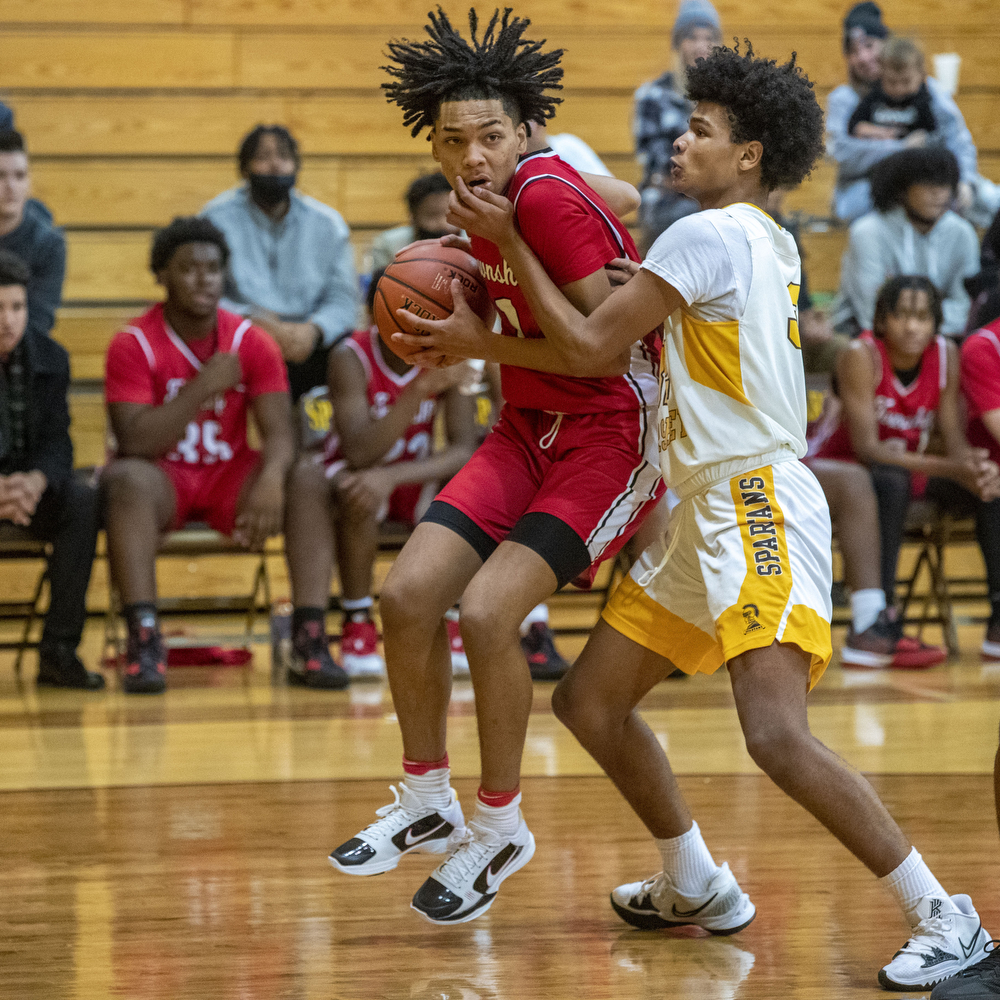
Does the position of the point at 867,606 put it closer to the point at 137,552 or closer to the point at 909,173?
the point at 909,173

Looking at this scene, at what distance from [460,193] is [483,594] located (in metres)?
0.76

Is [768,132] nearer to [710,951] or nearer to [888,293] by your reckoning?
[710,951]

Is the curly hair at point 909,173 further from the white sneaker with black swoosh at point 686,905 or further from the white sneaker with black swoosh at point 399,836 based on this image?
the white sneaker with black swoosh at point 399,836

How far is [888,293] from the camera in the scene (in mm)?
5684

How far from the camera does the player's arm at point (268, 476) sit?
5.21m

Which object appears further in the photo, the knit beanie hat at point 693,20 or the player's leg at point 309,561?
the knit beanie hat at point 693,20

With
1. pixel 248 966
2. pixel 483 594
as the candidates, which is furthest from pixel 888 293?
pixel 248 966

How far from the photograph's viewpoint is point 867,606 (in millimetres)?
5477

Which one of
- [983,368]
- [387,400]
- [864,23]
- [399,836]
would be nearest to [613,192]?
[399,836]

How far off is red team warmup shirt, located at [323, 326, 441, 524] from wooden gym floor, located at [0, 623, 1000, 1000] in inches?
35.8

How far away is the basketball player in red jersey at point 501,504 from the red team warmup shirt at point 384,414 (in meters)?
2.56

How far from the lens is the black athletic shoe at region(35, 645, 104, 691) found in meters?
5.06

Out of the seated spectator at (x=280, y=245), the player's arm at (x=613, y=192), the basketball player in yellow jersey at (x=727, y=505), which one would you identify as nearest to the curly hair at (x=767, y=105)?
the basketball player in yellow jersey at (x=727, y=505)

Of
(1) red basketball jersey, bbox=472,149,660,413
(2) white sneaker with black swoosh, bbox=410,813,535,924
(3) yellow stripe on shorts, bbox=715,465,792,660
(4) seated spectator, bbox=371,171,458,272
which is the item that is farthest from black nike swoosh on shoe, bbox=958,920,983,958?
(4) seated spectator, bbox=371,171,458,272
